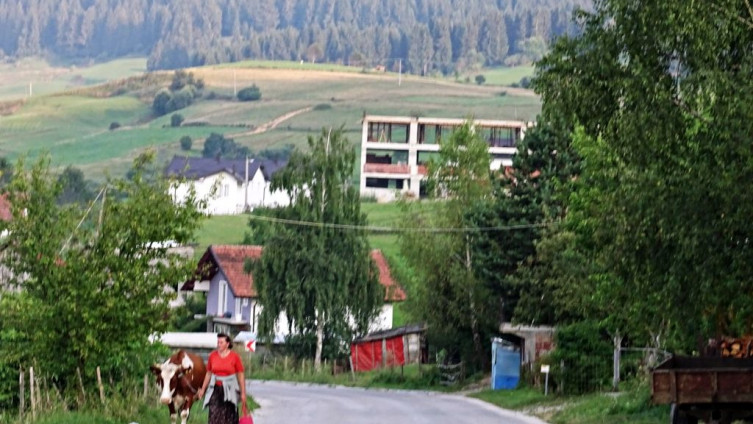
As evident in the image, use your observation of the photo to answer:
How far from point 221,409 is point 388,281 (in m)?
74.2

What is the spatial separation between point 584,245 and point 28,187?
12900mm

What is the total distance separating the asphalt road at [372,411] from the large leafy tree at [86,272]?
4.15 meters

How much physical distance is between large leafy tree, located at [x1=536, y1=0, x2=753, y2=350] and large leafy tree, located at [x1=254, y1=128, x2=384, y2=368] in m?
48.0

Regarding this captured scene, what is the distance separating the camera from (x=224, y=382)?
21.2 meters

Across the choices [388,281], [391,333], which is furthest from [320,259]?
[388,281]

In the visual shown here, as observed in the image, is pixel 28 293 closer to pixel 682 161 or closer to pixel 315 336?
pixel 682 161

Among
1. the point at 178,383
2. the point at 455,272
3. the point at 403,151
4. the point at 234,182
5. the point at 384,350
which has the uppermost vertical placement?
the point at 403,151

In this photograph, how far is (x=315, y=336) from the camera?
250ft

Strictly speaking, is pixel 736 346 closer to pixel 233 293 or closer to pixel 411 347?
pixel 411 347

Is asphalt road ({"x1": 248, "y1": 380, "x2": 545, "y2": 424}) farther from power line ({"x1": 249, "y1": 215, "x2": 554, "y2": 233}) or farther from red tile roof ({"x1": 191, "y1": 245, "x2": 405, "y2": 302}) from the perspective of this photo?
red tile roof ({"x1": 191, "y1": 245, "x2": 405, "y2": 302})

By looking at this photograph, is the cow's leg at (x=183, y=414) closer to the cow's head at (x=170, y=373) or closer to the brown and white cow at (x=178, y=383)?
the brown and white cow at (x=178, y=383)

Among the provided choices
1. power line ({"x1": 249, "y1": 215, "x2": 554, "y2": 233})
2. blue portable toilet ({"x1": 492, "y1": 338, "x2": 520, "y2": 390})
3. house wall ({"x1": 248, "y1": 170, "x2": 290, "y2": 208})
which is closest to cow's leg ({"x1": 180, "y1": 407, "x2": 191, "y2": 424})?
power line ({"x1": 249, "y1": 215, "x2": 554, "y2": 233})

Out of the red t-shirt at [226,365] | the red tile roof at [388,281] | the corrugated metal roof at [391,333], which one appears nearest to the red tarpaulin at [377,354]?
the corrugated metal roof at [391,333]

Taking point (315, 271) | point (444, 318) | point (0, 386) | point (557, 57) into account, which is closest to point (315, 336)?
point (315, 271)
